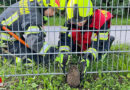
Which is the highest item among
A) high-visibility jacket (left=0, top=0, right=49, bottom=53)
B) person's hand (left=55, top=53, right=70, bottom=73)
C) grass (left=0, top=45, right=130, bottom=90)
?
high-visibility jacket (left=0, top=0, right=49, bottom=53)

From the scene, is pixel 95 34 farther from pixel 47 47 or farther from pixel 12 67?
pixel 12 67

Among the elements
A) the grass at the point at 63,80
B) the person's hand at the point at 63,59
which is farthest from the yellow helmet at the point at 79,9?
the grass at the point at 63,80

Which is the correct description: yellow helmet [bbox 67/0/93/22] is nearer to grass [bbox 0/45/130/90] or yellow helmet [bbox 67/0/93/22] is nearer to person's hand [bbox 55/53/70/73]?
person's hand [bbox 55/53/70/73]

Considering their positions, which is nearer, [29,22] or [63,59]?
[63,59]

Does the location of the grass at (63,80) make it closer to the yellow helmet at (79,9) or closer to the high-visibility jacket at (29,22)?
the high-visibility jacket at (29,22)

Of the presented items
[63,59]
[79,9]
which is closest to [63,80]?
[63,59]

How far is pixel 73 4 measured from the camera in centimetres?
243

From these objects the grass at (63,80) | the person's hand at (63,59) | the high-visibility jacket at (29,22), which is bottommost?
the grass at (63,80)

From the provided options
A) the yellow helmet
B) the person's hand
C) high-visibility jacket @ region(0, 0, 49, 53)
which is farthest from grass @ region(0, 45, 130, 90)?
the yellow helmet

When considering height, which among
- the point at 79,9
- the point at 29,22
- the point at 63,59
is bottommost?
the point at 63,59

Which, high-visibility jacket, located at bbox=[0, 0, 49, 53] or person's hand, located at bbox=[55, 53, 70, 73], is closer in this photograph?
person's hand, located at bbox=[55, 53, 70, 73]

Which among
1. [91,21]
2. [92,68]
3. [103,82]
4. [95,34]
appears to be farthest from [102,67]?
[91,21]

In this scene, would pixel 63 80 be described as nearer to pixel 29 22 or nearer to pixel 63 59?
pixel 63 59

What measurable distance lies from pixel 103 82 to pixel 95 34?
2.36 feet
